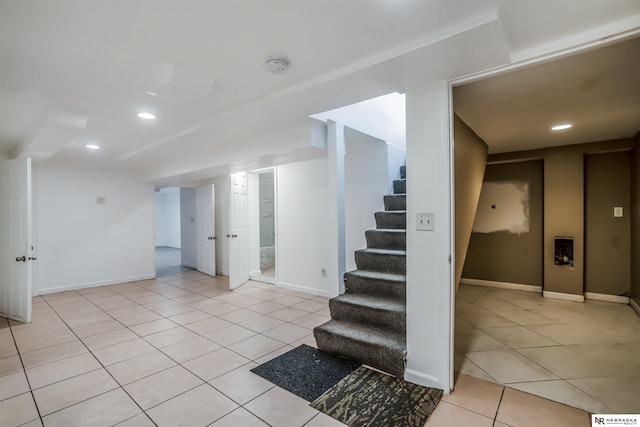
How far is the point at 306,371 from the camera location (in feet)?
7.92

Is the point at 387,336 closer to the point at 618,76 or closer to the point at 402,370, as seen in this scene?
the point at 402,370

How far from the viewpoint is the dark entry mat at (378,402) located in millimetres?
1829

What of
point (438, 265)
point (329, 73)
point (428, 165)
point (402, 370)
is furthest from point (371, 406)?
point (329, 73)

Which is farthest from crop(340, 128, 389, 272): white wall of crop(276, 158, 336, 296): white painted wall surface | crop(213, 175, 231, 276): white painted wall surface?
crop(213, 175, 231, 276): white painted wall surface

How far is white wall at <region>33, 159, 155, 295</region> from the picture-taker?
16.7ft

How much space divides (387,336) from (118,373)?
2.25m

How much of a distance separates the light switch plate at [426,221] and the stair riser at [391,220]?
1387 mm

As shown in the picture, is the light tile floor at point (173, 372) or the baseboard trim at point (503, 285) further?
the baseboard trim at point (503, 285)

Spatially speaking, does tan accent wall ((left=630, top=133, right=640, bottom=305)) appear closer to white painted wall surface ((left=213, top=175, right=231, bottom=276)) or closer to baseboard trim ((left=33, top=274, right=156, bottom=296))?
white painted wall surface ((left=213, top=175, right=231, bottom=276))

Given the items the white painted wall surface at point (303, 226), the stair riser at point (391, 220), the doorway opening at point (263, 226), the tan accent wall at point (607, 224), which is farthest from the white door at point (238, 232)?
the tan accent wall at point (607, 224)

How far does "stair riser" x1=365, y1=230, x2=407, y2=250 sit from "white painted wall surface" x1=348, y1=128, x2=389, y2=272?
24.9 inches

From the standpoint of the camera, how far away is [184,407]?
1990 millimetres

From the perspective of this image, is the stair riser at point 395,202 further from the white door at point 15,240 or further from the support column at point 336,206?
the white door at point 15,240

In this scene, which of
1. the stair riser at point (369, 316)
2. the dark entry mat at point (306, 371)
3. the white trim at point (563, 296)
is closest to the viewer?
the dark entry mat at point (306, 371)
